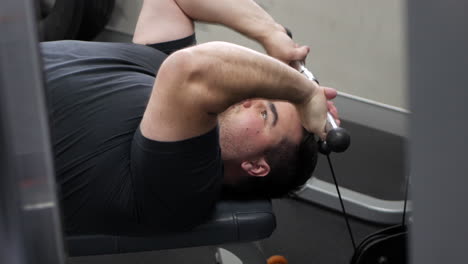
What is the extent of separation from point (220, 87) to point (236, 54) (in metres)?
0.09

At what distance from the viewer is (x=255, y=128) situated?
1.52 metres

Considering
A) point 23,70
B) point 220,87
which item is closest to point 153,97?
point 220,87

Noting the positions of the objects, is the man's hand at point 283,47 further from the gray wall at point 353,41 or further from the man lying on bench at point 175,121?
the gray wall at point 353,41

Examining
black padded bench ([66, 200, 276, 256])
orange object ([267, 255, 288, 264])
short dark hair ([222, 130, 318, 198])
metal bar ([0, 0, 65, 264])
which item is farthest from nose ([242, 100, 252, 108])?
metal bar ([0, 0, 65, 264])

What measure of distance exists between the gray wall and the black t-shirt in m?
1.33

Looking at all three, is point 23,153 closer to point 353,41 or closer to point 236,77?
point 236,77

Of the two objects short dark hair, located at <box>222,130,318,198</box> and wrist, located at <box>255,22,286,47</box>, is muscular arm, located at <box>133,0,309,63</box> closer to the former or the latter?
wrist, located at <box>255,22,286,47</box>

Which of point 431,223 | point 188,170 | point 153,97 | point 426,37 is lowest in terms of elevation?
point 188,170

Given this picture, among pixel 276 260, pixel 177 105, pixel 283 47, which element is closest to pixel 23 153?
pixel 177 105

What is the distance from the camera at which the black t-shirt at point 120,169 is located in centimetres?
132

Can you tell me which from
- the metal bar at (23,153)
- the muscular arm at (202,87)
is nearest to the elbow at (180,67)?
the muscular arm at (202,87)

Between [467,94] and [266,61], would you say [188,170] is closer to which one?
[266,61]

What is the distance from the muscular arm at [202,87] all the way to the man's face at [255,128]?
20cm

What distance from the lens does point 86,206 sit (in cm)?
137
